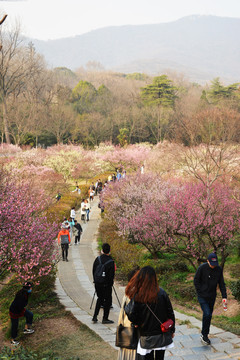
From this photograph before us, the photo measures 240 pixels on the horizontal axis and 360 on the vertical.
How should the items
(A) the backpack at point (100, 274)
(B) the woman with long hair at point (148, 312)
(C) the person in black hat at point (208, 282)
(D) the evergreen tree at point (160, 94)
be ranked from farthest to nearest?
1. (D) the evergreen tree at point (160, 94)
2. (A) the backpack at point (100, 274)
3. (C) the person in black hat at point (208, 282)
4. (B) the woman with long hair at point (148, 312)

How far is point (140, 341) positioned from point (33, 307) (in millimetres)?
5410

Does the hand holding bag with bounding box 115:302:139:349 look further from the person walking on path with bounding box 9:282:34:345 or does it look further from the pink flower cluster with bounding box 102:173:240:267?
the pink flower cluster with bounding box 102:173:240:267

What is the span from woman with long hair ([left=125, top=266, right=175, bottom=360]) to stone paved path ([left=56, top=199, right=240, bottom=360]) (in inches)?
54.6

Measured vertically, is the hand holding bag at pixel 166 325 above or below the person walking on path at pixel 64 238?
above

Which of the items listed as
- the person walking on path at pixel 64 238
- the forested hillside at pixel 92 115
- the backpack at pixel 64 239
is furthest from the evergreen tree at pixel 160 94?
the backpack at pixel 64 239

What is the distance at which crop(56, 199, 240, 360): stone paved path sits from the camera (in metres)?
5.19

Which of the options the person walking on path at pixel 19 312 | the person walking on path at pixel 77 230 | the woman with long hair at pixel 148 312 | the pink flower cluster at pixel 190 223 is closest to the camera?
the woman with long hair at pixel 148 312

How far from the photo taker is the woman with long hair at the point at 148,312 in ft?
12.4

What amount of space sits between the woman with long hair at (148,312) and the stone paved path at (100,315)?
4.55 ft

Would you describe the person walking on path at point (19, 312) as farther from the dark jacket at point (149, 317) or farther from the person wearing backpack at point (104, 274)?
the dark jacket at point (149, 317)

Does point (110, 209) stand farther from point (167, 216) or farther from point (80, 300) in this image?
point (80, 300)

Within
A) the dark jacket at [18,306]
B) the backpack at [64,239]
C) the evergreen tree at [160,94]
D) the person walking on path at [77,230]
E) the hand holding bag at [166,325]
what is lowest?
the person walking on path at [77,230]

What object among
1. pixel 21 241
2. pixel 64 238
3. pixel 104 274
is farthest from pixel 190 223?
pixel 104 274

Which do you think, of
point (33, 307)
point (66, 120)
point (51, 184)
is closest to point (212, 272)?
point (33, 307)
